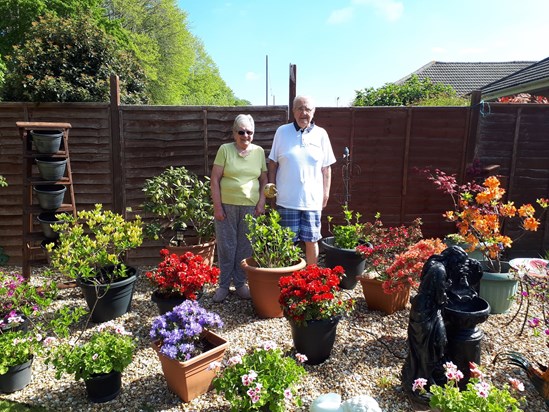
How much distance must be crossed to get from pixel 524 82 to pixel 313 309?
9.26 m

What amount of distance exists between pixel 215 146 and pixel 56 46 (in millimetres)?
2280

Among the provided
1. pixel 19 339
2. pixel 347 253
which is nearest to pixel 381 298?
pixel 347 253

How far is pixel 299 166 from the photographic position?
3.41 m

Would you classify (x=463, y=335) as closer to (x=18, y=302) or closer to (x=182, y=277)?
(x=182, y=277)

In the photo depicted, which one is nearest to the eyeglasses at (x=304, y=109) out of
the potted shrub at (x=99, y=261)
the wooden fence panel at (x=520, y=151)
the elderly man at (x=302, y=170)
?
the elderly man at (x=302, y=170)

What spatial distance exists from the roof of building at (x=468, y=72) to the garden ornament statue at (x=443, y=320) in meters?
17.2

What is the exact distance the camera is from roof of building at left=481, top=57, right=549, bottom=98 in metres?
8.40

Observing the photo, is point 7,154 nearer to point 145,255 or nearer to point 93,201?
point 93,201

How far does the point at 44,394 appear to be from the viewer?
2400mm

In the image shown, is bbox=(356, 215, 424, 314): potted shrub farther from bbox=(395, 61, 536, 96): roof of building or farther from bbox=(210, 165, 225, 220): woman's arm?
bbox=(395, 61, 536, 96): roof of building

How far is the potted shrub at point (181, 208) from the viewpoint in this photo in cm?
411

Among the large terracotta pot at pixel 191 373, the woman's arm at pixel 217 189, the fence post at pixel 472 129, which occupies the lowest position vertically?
the large terracotta pot at pixel 191 373

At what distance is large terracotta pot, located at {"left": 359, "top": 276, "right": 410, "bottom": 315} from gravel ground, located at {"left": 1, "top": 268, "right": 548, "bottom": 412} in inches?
2.8

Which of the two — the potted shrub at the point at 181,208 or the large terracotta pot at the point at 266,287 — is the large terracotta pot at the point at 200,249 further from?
the large terracotta pot at the point at 266,287
